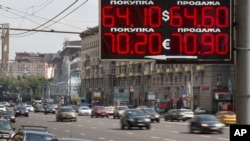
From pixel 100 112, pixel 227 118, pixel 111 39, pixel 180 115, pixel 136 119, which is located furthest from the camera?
pixel 100 112

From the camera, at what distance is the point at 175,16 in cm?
1053

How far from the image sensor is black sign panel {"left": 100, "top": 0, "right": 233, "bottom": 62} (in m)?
10.4

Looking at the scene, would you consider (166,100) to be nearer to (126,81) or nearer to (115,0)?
(126,81)

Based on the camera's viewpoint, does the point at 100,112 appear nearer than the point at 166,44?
No

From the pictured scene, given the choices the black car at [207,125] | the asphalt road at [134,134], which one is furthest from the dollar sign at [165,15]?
the black car at [207,125]

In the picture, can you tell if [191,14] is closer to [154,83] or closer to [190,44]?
[190,44]

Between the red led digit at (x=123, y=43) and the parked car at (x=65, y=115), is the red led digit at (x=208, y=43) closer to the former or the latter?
the red led digit at (x=123, y=43)

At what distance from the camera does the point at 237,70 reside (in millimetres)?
9039

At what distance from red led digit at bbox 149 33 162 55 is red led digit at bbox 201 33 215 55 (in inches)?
28.8

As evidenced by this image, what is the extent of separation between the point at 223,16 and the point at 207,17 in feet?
0.88

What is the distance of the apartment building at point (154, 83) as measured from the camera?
91.5 meters

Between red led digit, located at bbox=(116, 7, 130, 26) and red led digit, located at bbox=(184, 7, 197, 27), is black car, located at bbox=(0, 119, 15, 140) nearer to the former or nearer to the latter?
red led digit, located at bbox=(116, 7, 130, 26)

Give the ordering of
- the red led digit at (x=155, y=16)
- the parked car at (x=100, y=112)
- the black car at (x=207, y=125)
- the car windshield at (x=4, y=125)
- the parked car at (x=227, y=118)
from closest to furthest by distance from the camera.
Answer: the red led digit at (x=155, y=16)
the car windshield at (x=4, y=125)
the black car at (x=207, y=125)
the parked car at (x=227, y=118)
the parked car at (x=100, y=112)

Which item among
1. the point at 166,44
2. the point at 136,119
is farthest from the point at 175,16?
the point at 136,119
